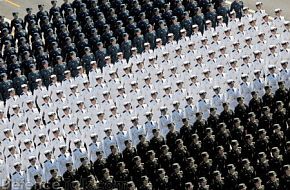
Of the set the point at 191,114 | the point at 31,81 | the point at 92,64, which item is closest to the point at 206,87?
the point at 191,114

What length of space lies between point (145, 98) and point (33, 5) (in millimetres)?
11004

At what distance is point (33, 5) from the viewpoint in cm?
3575

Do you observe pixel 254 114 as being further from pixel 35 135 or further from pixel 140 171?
pixel 35 135

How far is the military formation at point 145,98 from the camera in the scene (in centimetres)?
2373

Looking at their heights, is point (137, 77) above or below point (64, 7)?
below

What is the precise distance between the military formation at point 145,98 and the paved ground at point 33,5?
3934mm

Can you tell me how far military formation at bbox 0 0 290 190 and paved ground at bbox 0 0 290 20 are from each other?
3.93m

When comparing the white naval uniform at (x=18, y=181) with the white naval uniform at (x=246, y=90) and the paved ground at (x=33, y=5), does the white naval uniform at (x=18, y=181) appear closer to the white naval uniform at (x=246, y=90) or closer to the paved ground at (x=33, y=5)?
the white naval uniform at (x=246, y=90)

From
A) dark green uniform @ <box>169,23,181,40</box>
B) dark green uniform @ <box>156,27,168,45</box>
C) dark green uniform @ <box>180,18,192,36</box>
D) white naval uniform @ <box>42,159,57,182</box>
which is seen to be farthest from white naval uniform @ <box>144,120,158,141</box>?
dark green uniform @ <box>180,18,192,36</box>

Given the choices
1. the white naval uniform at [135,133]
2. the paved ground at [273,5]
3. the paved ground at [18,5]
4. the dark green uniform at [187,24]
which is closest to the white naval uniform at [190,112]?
the white naval uniform at [135,133]

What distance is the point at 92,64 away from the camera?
1083 inches

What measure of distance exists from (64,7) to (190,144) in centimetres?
913

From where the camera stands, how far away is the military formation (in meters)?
23.7

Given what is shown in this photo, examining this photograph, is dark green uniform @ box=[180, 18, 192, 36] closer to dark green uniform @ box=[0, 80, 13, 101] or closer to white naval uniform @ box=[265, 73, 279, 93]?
white naval uniform @ box=[265, 73, 279, 93]
